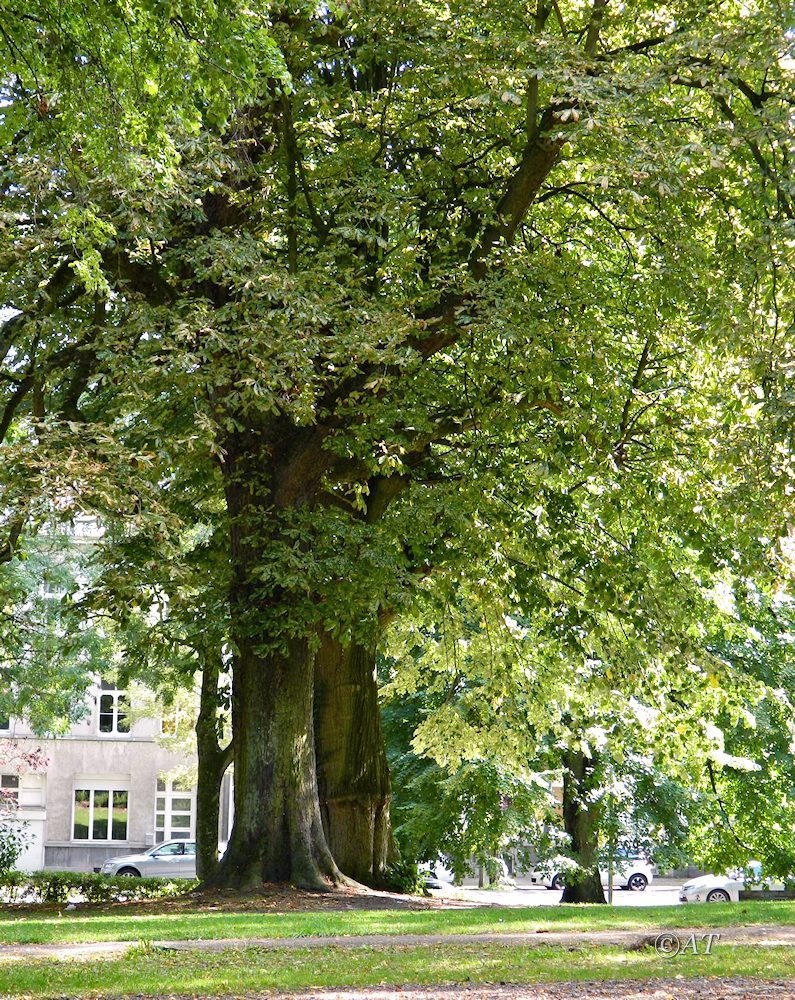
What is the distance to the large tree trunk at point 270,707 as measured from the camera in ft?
45.7

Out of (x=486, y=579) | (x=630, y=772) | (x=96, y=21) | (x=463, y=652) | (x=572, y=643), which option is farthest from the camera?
(x=630, y=772)

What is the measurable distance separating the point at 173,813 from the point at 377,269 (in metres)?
34.7

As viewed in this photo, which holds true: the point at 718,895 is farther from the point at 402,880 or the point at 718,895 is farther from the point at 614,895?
the point at 402,880

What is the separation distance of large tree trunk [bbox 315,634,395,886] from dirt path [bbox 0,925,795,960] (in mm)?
5346

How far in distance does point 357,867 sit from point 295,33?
10.5m

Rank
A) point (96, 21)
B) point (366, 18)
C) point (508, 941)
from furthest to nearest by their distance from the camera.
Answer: point (366, 18), point (508, 941), point (96, 21)

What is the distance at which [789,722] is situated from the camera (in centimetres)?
2081

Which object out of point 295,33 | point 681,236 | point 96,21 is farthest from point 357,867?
point 96,21

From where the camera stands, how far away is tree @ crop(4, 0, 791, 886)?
11.3m

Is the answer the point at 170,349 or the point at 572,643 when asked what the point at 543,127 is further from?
the point at 572,643

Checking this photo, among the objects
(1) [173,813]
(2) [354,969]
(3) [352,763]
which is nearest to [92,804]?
(1) [173,813]

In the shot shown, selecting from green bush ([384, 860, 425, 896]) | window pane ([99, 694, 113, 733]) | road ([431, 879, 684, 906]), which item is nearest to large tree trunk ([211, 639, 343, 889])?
green bush ([384, 860, 425, 896])

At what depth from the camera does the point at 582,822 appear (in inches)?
1005

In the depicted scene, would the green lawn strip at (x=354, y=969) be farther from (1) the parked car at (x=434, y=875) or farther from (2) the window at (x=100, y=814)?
(2) the window at (x=100, y=814)
